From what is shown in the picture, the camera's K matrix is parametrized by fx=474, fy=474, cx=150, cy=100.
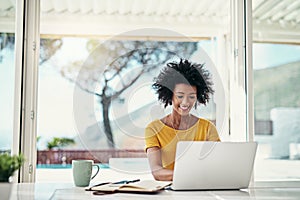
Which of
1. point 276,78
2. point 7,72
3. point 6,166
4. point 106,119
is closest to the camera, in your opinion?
point 6,166

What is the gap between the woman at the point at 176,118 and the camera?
2.12m

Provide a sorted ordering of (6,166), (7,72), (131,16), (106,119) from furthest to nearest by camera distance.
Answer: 1. (131,16)
2. (7,72)
3. (106,119)
4. (6,166)

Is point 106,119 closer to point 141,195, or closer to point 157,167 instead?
point 157,167

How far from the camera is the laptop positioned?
5.57 ft

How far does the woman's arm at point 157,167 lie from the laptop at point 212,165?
0.29 metres

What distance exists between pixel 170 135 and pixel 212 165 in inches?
22.0

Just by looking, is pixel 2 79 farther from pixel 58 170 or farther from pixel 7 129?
pixel 58 170

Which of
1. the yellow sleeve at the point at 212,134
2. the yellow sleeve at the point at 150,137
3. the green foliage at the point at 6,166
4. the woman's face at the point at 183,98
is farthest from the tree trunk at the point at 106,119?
the green foliage at the point at 6,166

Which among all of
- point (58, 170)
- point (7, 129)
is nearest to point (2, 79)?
point (7, 129)

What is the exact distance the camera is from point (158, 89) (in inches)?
88.9

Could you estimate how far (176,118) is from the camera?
2258 mm

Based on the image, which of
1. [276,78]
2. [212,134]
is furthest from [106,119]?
[276,78]

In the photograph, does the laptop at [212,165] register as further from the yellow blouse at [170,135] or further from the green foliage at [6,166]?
the green foliage at [6,166]

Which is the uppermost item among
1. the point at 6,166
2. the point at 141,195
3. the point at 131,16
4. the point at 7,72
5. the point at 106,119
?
the point at 131,16
